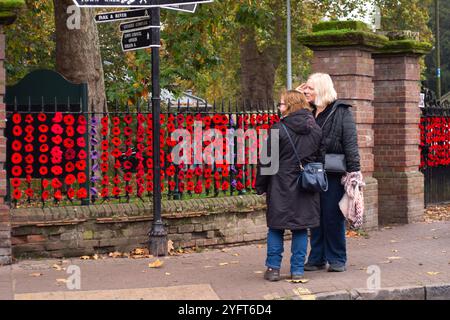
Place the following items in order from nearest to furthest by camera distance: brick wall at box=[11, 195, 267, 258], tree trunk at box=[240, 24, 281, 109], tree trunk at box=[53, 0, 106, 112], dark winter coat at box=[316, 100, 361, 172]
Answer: dark winter coat at box=[316, 100, 361, 172] < brick wall at box=[11, 195, 267, 258] < tree trunk at box=[53, 0, 106, 112] < tree trunk at box=[240, 24, 281, 109]

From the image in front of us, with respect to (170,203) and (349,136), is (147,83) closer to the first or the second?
(170,203)

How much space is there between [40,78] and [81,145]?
960mm

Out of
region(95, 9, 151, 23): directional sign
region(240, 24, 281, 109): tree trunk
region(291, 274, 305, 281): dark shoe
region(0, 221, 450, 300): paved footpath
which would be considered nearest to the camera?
region(0, 221, 450, 300): paved footpath

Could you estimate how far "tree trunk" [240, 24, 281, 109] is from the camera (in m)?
27.8

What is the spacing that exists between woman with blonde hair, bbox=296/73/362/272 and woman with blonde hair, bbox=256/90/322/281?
46 cm

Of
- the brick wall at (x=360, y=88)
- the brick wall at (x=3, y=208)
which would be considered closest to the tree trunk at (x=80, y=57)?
the brick wall at (x=360, y=88)

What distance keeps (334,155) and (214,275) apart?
5.66 feet

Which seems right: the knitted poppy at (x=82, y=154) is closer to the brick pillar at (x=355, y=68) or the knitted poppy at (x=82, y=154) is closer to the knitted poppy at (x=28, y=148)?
the knitted poppy at (x=28, y=148)

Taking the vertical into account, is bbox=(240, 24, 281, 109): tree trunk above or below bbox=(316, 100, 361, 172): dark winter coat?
above

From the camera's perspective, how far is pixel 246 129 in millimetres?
11336

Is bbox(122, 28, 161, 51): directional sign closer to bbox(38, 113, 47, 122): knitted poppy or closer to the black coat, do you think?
bbox(38, 113, 47, 122): knitted poppy

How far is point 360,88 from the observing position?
12086 mm

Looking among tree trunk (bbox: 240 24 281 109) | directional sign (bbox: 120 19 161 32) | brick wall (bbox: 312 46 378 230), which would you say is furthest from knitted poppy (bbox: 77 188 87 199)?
tree trunk (bbox: 240 24 281 109)
